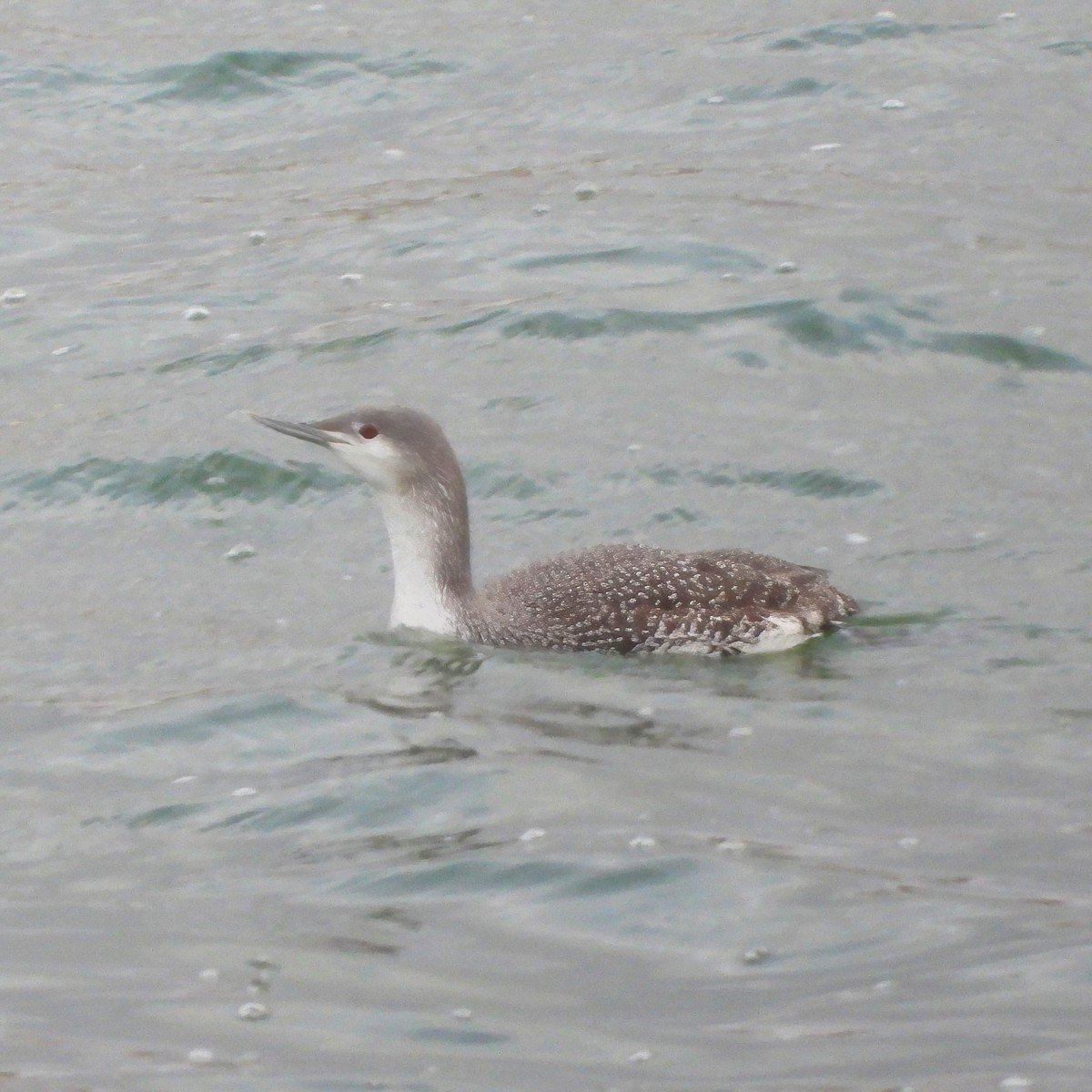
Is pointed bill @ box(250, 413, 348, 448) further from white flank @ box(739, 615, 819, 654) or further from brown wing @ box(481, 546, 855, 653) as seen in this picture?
white flank @ box(739, 615, 819, 654)

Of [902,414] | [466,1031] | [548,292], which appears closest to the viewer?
[466,1031]

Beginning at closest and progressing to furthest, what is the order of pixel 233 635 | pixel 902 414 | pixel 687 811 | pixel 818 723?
1. pixel 687 811
2. pixel 818 723
3. pixel 233 635
4. pixel 902 414

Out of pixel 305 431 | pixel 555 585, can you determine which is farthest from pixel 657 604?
pixel 305 431

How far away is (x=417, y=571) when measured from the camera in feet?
30.3

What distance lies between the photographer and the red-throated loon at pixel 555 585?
8820 millimetres

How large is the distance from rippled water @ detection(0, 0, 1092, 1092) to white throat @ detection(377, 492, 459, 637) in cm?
13

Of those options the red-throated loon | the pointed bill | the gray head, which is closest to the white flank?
the red-throated loon

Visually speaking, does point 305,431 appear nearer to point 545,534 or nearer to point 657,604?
point 657,604

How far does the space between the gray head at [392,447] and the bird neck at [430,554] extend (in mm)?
21

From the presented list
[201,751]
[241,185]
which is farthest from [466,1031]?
[241,185]

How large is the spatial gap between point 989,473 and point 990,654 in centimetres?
212

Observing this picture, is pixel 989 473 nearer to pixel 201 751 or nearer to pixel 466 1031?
pixel 201 751

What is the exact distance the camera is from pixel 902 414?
11.4 metres

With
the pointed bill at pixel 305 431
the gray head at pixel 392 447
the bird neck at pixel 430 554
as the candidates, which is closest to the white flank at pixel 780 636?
the bird neck at pixel 430 554
